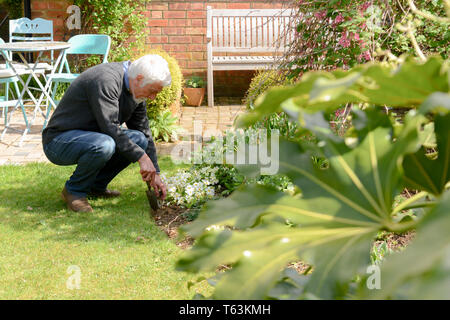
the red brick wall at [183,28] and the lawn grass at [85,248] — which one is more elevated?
the red brick wall at [183,28]

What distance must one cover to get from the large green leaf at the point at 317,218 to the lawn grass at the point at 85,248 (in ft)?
5.87

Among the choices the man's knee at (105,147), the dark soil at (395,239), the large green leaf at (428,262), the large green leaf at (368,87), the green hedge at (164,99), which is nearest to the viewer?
the large green leaf at (428,262)

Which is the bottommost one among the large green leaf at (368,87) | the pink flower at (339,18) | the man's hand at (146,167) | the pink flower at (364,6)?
the man's hand at (146,167)

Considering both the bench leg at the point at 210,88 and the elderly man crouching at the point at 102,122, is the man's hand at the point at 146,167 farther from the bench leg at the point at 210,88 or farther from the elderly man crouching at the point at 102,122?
the bench leg at the point at 210,88

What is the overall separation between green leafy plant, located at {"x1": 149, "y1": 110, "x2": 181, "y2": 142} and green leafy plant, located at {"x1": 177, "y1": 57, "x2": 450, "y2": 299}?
493 centimetres

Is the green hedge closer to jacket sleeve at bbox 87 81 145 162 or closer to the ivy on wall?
jacket sleeve at bbox 87 81 145 162

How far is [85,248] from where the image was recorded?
3279mm

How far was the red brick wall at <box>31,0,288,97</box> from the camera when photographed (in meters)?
8.23

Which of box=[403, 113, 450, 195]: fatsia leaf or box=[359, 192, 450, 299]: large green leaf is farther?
box=[403, 113, 450, 195]: fatsia leaf

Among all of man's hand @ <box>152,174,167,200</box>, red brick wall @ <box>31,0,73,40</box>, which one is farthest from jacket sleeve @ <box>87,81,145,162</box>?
red brick wall @ <box>31,0,73,40</box>

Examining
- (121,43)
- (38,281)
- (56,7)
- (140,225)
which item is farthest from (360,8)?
(56,7)

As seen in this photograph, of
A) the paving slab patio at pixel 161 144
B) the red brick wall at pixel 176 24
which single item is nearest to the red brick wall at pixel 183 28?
the red brick wall at pixel 176 24

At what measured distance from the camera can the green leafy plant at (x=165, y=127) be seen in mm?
5941

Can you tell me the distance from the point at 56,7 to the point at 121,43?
127 centimetres
